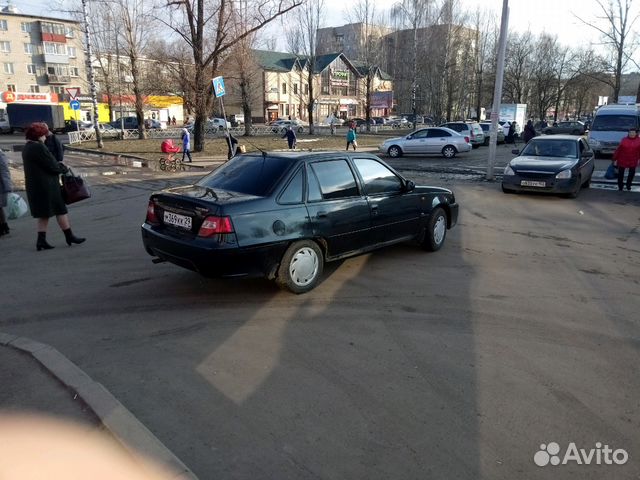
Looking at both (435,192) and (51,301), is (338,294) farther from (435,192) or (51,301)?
(51,301)

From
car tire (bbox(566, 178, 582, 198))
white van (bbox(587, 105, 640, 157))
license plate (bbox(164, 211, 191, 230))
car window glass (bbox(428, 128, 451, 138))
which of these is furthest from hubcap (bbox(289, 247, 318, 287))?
white van (bbox(587, 105, 640, 157))

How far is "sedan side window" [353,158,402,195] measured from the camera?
620 cm

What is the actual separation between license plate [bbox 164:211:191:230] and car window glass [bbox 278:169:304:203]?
3.14ft

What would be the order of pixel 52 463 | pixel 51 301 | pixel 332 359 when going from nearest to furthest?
pixel 52 463
pixel 332 359
pixel 51 301

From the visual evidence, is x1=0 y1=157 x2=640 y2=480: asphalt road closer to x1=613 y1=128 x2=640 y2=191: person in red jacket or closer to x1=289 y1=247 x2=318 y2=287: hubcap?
x1=289 y1=247 x2=318 y2=287: hubcap

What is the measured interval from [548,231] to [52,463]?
8630mm

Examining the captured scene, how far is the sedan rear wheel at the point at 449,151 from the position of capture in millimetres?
24203

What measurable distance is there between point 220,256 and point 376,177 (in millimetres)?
Result: 2480

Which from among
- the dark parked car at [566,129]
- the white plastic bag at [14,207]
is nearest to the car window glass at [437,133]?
the white plastic bag at [14,207]

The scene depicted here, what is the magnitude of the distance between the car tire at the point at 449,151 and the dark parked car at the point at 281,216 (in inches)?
733

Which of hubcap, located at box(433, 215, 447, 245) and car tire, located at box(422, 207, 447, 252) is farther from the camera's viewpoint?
hubcap, located at box(433, 215, 447, 245)

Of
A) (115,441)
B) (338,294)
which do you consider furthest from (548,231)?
(115,441)

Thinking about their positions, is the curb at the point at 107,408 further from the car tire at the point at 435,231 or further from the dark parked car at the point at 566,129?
the dark parked car at the point at 566,129

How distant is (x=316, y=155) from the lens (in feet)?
19.1
